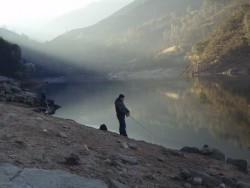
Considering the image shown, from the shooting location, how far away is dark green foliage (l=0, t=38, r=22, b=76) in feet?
360

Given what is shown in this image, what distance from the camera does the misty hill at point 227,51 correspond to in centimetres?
13075

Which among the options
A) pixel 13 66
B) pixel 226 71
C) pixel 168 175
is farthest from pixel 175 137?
pixel 226 71

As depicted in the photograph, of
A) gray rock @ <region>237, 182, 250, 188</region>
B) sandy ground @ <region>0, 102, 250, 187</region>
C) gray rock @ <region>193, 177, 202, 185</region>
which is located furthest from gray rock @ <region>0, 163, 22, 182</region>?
gray rock @ <region>237, 182, 250, 188</region>

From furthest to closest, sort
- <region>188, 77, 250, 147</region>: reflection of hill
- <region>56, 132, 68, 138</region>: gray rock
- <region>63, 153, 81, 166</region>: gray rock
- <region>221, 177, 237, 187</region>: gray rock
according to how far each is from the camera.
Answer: <region>188, 77, 250, 147</region>: reflection of hill → <region>56, 132, 68, 138</region>: gray rock → <region>221, 177, 237, 187</region>: gray rock → <region>63, 153, 81, 166</region>: gray rock

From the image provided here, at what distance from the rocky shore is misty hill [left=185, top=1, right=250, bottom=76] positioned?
350 ft

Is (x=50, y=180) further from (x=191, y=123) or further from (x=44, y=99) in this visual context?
(x=44, y=99)

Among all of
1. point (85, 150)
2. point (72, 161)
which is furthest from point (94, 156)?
point (72, 161)

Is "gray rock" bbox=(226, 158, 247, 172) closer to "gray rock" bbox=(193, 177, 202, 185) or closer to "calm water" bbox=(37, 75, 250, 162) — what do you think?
"calm water" bbox=(37, 75, 250, 162)

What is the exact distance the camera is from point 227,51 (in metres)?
137

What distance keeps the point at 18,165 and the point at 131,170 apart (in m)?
4.17

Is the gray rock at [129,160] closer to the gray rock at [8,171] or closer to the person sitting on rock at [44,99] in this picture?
the gray rock at [8,171]

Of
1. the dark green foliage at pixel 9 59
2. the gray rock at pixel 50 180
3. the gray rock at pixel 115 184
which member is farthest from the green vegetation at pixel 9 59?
the gray rock at pixel 115 184

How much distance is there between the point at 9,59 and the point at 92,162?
333ft

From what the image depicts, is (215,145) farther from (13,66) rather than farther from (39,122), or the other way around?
(13,66)
